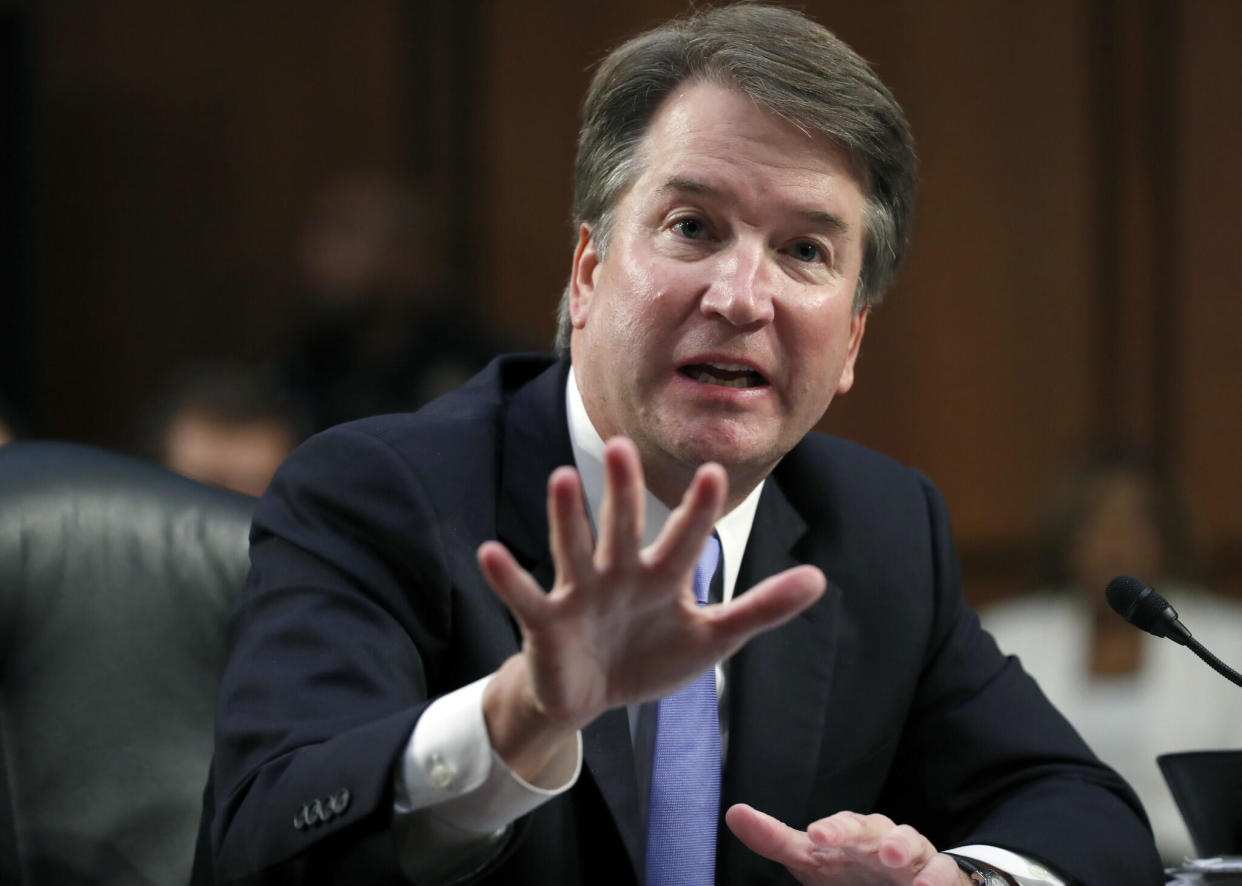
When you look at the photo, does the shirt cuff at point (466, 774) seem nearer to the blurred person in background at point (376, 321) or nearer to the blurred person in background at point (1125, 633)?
the blurred person in background at point (376, 321)

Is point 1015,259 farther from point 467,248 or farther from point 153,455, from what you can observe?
point 153,455

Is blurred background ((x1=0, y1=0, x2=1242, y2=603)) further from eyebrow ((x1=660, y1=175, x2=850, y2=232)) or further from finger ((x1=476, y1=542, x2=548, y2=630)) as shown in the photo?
finger ((x1=476, y1=542, x2=548, y2=630))

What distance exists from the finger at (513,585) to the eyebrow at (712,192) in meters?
0.58

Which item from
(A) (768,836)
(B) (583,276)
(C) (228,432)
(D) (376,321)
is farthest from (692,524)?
(D) (376,321)

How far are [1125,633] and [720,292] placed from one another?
223cm

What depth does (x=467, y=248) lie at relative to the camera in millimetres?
4168

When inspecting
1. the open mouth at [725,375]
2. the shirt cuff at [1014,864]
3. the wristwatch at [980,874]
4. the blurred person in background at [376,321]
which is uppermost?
the open mouth at [725,375]

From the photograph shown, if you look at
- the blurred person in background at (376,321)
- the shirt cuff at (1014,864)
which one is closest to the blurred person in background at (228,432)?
the blurred person in background at (376,321)

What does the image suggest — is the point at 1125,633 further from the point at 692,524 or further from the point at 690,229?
the point at 692,524

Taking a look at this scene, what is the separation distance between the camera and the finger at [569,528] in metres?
1.09

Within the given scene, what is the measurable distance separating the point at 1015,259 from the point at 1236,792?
2848 mm

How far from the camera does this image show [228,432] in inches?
131

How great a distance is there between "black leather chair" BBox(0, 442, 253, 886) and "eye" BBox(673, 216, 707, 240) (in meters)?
0.56

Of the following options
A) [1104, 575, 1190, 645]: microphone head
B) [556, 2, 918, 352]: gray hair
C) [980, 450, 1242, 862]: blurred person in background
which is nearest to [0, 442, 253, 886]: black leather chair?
[556, 2, 918, 352]: gray hair
